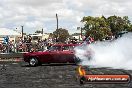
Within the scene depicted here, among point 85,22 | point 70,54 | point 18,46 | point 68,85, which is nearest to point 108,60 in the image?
point 70,54

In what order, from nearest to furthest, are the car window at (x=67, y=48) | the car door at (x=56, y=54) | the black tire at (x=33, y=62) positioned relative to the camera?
1. the car window at (x=67, y=48)
2. the car door at (x=56, y=54)
3. the black tire at (x=33, y=62)

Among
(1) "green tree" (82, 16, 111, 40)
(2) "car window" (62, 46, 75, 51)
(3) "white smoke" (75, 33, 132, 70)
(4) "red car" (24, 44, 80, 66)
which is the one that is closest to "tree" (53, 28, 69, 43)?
(1) "green tree" (82, 16, 111, 40)

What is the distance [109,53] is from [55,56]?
388 cm

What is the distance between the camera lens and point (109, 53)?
22969 millimetres

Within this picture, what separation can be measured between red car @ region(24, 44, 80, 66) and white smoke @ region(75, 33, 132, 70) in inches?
24.1

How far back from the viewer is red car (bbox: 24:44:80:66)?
24672 mm

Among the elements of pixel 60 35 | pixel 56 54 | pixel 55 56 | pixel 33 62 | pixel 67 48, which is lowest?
pixel 33 62

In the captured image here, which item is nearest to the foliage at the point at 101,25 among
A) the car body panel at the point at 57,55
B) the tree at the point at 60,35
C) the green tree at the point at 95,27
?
the green tree at the point at 95,27

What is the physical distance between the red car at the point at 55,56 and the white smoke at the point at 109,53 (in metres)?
0.61

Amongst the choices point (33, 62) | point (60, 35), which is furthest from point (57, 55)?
point (60, 35)

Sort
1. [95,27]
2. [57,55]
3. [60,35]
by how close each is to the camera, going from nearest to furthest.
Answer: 1. [57,55]
2. [95,27]
3. [60,35]

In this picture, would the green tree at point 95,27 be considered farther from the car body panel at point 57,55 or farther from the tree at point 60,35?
the car body panel at point 57,55

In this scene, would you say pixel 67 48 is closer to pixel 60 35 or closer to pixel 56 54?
pixel 56 54

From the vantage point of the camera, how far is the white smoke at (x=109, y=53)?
21266 mm
